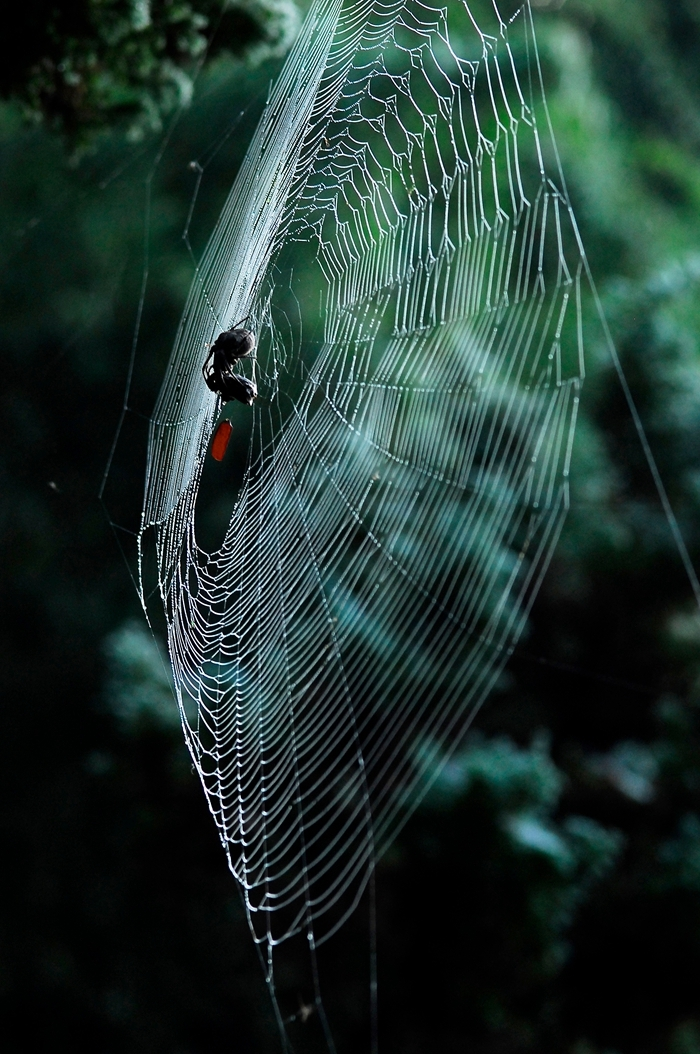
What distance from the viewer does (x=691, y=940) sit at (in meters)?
3.40

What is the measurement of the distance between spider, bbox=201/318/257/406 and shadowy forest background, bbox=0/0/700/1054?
1.93ft

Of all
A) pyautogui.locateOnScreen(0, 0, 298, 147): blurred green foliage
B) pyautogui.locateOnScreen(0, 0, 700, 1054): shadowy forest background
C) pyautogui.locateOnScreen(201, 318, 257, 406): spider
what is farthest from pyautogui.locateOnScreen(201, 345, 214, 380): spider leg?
pyautogui.locateOnScreen(0, 0, 298, 147): blurred green foliage

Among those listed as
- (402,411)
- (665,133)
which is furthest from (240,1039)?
(665,133)

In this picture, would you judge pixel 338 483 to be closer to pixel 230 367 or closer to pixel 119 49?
pixel 230 367

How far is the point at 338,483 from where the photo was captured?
9.98ft

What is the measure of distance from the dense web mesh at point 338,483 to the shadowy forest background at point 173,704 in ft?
0.97

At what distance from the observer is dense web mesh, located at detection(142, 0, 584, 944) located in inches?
101

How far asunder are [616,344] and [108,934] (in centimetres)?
388

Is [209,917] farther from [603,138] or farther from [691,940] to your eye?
[603,138]

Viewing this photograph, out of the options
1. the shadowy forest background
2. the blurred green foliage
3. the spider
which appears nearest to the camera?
the blurred green foliage

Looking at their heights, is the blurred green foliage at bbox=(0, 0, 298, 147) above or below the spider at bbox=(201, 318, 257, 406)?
above

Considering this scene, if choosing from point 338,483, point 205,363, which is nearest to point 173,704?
point 338,483

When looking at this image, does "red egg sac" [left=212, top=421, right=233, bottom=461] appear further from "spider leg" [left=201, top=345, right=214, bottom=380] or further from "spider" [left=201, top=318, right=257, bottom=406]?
"spider leg" [left=201, top=345, right=214, bottom=380]

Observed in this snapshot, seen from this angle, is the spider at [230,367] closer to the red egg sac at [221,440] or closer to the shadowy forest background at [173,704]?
the red egg sac at [221,440]
